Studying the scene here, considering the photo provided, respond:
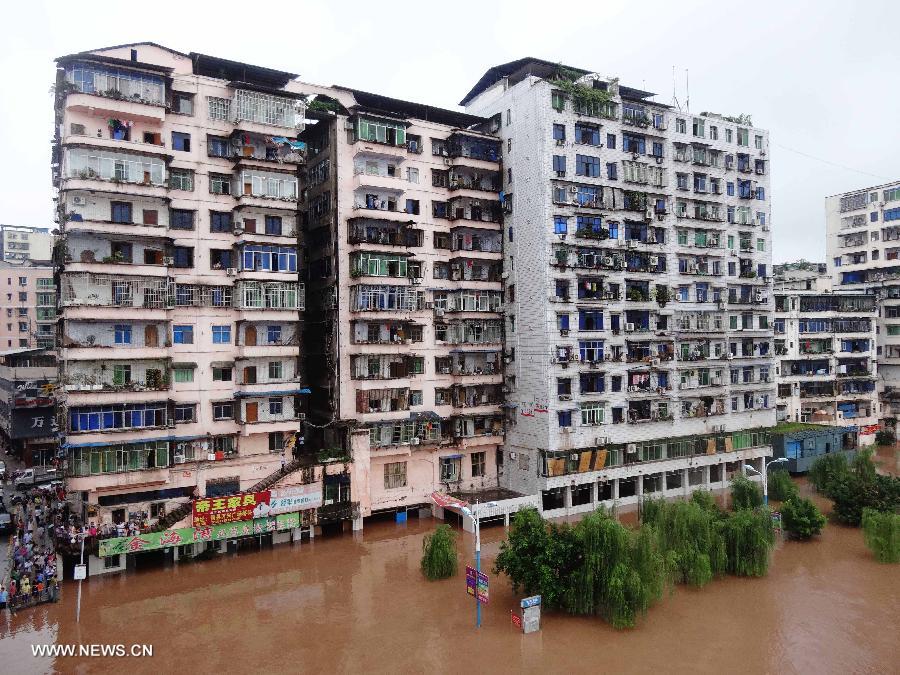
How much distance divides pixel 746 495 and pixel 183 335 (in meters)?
40.1

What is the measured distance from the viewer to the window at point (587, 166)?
5097 centimetres

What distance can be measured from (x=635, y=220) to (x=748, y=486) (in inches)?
876

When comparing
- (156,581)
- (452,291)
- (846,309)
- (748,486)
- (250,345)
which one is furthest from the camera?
(846,309)

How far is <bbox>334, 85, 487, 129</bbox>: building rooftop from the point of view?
1996 inches

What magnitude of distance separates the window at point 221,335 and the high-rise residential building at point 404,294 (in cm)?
743

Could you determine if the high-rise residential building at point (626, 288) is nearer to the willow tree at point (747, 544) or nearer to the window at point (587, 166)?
the window at point (587, 166)

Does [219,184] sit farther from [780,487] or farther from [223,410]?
[780,487]

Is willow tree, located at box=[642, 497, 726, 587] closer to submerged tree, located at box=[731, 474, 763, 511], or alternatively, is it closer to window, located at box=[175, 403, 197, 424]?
submerged tree, located at box=[731, 474, 763, 511]

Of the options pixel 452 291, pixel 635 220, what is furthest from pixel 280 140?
pixel 635 220

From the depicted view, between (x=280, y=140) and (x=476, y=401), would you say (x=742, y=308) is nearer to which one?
(x=476, y=401)

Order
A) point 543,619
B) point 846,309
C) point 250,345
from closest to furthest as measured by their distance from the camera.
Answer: point 543,619, point 250,345, point 846,309

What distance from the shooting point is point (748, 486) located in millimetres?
47000

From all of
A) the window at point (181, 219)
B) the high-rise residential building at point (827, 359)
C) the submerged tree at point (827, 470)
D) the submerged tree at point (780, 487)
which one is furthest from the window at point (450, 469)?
the high-rise residential building at point (827, 359)

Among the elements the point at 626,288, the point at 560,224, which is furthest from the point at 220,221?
the point at 626,288
